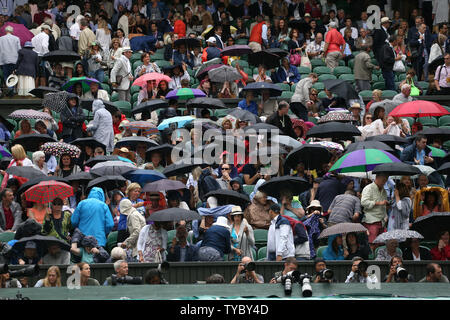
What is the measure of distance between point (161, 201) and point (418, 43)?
1181 centimetres

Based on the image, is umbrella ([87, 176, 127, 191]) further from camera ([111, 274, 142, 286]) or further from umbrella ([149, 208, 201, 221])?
camera ([111, 274, 142, 286])

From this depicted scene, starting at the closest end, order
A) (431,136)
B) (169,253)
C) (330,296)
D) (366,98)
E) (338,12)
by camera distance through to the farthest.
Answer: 1. (330,296)
2. (169,253)
3. (431,136)
4. (366,98)
5. (338,12)

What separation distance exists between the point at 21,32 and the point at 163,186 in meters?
10.3

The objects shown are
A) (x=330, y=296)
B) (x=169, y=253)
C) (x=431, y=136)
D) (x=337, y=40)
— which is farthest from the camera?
(x=337, y=40)

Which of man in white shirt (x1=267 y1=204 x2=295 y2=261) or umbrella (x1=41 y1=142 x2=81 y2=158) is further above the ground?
umbrella (x1=41 y1=142 x2=81 y2=158)

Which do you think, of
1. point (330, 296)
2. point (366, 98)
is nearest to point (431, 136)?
point (366, 98)

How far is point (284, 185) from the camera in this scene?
18422 mm

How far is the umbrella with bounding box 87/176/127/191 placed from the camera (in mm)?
18828

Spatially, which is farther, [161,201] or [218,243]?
[161,201]

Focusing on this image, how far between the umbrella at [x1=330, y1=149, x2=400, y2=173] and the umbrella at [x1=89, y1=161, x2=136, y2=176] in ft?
10.8

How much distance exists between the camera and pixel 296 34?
94.7ft

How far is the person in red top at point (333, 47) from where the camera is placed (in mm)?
27953

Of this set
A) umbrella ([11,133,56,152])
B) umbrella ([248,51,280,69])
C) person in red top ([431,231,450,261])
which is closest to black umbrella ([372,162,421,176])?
person in red top ([431,231,450,261])

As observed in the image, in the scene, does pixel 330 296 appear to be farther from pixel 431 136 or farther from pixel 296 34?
pixel 296 34
